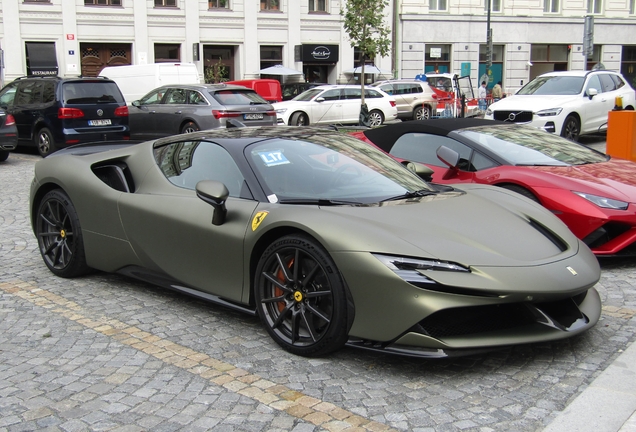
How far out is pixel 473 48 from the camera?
41500 mm

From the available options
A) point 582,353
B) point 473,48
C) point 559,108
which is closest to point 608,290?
point 582,353

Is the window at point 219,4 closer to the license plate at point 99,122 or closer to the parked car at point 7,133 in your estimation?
the license plate at point 99,122

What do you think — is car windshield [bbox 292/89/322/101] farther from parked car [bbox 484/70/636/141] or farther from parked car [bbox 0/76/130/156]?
parked car [bbox 484/70/636/141]

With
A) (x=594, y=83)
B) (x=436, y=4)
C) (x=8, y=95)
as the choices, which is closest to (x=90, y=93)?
(x=8, y=95)

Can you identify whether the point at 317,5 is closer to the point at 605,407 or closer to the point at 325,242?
the point at 325,242

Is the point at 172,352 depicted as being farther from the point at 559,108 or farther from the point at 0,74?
the point at 0,74

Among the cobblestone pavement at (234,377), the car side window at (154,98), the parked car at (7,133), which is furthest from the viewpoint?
the car side window at (154,98)

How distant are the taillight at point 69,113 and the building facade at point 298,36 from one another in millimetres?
17341

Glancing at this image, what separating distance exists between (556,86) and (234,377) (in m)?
14.3

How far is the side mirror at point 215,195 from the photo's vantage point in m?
4.61

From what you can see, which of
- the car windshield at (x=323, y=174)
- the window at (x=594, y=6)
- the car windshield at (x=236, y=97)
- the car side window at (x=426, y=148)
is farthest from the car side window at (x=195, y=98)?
the window at (x=594, y=6)

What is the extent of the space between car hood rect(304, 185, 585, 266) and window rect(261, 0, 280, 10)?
33572mm

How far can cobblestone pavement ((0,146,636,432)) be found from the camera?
140 inches

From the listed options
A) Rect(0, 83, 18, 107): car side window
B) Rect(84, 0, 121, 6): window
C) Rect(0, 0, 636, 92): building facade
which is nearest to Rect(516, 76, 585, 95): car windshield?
Rect(0, 83, 18, 107): car side window
